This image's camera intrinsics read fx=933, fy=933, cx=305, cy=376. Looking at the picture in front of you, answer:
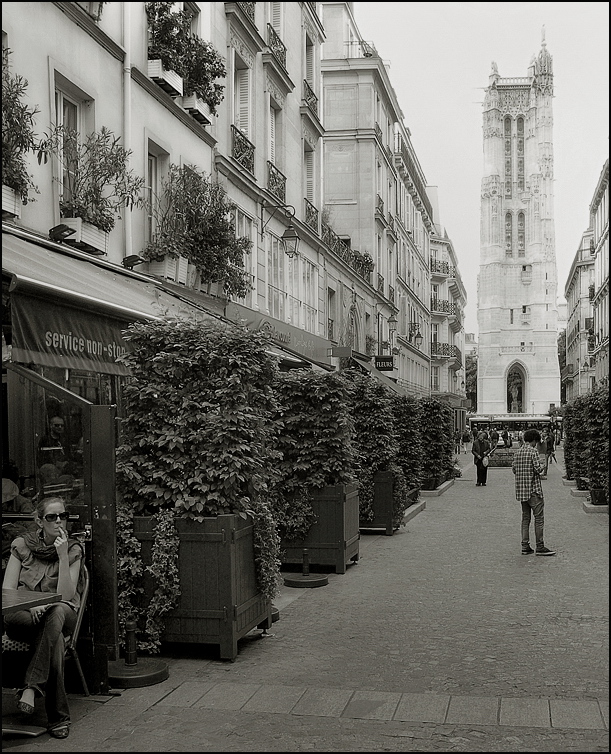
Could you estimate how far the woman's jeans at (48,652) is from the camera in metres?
5.45

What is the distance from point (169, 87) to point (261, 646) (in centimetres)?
870

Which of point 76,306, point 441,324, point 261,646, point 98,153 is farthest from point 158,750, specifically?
point 441,324

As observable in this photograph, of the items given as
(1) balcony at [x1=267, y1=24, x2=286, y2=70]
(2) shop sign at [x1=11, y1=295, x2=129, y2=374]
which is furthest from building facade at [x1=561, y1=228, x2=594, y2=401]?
(2) shop sign at [x1=11, y1=295, x2=129, y2=374]

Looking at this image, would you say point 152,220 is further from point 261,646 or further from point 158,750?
point 158,750

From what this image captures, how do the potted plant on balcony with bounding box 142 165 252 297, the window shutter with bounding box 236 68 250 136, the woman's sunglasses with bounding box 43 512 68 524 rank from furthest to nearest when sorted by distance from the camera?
the window shutter with bounding box 236 68 250 136 → the potted plant on balcony with bounding box 142 165 252 297 → the woman's sunglasses with bounding box 43 512 68 524

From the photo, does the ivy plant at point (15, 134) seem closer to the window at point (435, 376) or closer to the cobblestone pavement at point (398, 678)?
the cobblestone pavement at point (398, 678)

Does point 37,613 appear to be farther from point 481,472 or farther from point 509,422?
point 509,422

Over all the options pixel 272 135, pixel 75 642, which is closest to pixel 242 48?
pixel 272 135

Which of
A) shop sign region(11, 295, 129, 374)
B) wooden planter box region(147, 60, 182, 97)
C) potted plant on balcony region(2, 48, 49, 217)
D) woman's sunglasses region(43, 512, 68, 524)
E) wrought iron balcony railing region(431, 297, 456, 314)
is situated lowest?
woman's sunglasses region(43, 512, 68, 524)

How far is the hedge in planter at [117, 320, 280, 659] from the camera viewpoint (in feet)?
23.1

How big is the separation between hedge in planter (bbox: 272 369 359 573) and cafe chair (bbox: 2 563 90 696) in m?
5.07

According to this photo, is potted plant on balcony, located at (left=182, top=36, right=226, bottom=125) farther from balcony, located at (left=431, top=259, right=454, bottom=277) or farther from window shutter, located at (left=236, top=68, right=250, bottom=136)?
balcony, located at (left=431, top=259, right=454, bottom=277)

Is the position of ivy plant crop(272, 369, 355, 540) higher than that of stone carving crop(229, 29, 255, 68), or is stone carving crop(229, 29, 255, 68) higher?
stone carving crop(229, 29, 255, 68)

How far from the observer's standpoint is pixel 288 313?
23656mm
